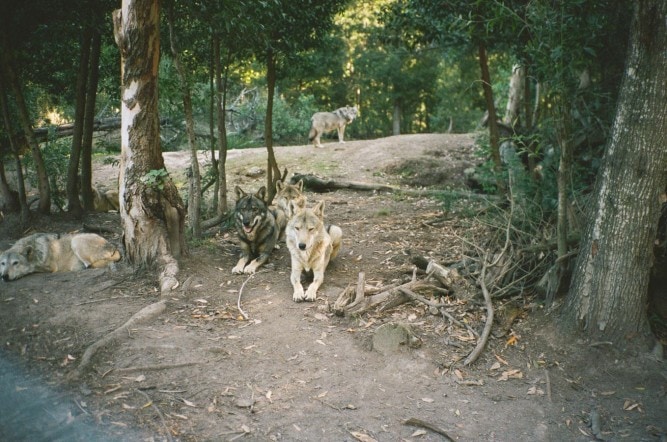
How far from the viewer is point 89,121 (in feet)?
33.2

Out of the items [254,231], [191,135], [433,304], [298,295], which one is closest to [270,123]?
[191,135]

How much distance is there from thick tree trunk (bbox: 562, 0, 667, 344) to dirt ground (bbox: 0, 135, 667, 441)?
394 millimetres

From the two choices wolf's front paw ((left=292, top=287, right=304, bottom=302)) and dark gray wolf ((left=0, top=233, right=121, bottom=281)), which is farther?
dark gray wolf ((left=0, top=233, right=121, bottom=281))

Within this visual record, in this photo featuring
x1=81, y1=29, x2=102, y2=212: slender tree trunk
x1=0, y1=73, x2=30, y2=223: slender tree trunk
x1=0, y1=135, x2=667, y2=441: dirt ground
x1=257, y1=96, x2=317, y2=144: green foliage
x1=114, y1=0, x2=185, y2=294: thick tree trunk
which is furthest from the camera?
x1=257, y1=96, x2=317, y2=144: green foliage

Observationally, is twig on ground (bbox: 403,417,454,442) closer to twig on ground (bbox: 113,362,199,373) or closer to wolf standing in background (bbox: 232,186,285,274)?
twig on ground (bbox: 113,362,199,373)

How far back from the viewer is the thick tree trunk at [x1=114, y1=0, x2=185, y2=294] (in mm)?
6195

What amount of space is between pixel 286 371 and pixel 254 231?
11.4ft

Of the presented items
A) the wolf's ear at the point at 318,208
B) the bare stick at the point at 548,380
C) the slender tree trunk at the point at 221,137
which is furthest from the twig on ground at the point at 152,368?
the slender tree trunk at the point at 221,137

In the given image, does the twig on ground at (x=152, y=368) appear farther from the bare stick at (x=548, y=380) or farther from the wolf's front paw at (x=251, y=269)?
the bare stick at (x=548, y=380)

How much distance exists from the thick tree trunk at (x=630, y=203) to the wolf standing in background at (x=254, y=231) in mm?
4874

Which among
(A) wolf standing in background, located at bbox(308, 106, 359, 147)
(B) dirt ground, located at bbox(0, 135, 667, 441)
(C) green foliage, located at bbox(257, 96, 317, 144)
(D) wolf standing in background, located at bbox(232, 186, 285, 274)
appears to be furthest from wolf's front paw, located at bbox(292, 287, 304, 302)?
(C) green foliage, located at bbox(257, 96, 317, 144)

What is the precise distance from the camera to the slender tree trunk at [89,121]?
9402mm

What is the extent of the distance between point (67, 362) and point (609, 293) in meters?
5.66

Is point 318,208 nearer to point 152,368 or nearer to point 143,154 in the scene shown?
point 143,154
